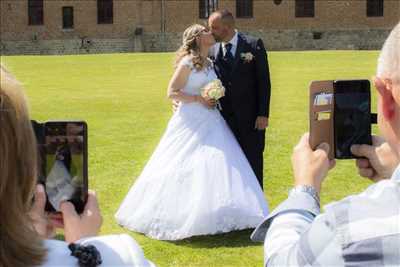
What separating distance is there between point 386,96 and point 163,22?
55.2 meters

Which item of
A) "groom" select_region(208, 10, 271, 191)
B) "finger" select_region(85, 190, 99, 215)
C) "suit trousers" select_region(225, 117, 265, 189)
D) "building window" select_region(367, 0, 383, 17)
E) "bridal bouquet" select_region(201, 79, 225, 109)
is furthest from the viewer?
"building window" select_region(367, 0, 383, 17)

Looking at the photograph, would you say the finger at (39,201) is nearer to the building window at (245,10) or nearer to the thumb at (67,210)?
the thumb at (67,210)

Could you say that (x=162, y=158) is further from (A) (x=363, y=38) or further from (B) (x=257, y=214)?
(A) (x=363, y=38)

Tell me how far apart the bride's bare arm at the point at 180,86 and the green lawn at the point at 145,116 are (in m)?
1.32

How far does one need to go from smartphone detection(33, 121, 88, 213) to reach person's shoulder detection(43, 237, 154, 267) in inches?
19.5

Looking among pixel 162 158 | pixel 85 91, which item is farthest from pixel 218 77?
pixel 85 91

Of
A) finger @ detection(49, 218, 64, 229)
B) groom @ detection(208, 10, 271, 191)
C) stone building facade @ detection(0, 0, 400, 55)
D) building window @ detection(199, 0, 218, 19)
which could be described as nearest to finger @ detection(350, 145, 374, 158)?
finger @ detection(49, 218, 64, 229)

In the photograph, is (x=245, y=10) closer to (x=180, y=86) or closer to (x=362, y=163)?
(x=180, y=86)

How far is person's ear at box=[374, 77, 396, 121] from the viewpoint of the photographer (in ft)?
6.64

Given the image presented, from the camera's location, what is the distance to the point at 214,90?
6836 mm

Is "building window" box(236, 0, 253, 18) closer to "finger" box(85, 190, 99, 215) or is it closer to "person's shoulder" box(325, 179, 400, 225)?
"finger" box(85, 190, 99, 215)

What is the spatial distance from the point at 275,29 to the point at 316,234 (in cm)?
5569

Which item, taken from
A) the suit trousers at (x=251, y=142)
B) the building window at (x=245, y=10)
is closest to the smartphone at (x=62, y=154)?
the suit trousers at (x=251, y=142)

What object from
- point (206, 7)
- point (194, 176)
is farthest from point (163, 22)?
point (194, 176)
